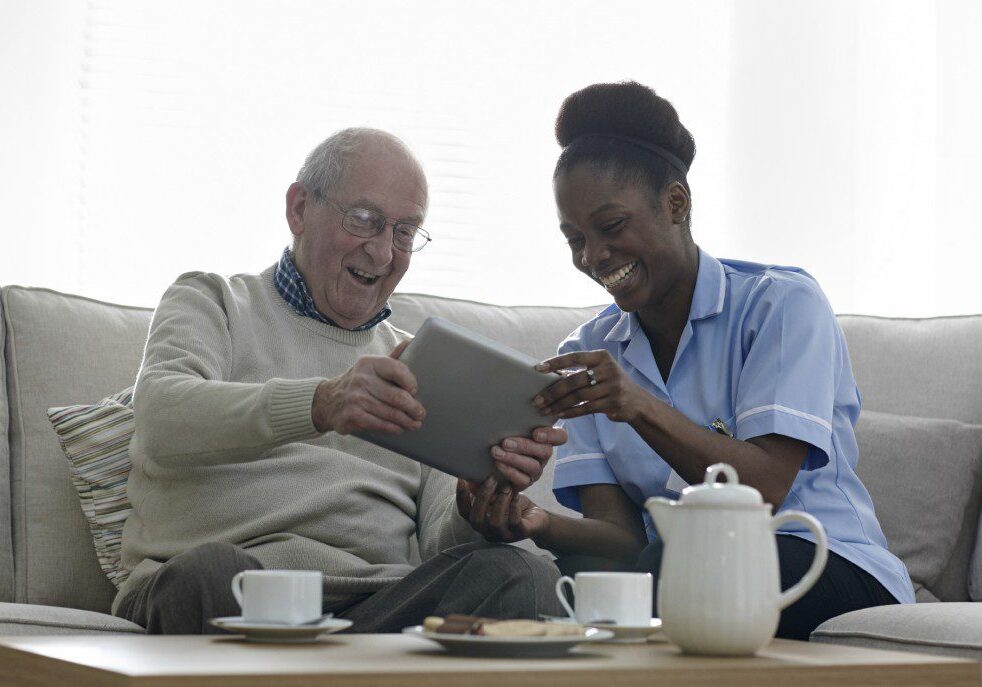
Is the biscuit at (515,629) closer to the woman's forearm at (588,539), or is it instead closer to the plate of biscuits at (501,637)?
the plate of biscuits at (501,637)

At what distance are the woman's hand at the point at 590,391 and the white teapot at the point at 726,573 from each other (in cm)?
Result: 50

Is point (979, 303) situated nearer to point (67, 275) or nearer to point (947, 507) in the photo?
point (947, 507)

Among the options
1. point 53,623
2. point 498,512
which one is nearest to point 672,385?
point 498,512

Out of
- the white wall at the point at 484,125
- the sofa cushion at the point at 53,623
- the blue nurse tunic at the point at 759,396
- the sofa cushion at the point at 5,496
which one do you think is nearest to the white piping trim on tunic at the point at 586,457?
the blue nurse tunic at the point at 759,396

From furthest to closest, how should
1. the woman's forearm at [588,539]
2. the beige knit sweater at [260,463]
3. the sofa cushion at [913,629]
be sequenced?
the woman's forearm at [588,539]
the beige knit sweater at [260,463]
the sofa cushion at [913,629]

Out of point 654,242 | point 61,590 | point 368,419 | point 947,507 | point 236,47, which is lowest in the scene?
point 61,590

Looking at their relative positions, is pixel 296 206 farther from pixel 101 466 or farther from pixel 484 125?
pixel 484 125

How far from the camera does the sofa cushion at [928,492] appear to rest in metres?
2.16

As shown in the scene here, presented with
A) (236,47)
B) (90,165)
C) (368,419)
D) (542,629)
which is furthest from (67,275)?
(542,629)

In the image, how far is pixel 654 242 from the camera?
6.24 ft

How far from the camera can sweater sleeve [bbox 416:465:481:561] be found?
1833 mm

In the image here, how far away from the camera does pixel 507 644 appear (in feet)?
3.45

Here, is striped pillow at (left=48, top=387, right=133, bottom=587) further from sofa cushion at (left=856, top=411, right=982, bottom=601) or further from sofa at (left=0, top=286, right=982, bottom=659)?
sofa cushion at (left=856, top=411, right=982, bottom=601)

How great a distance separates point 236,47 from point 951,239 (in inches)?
81.5
